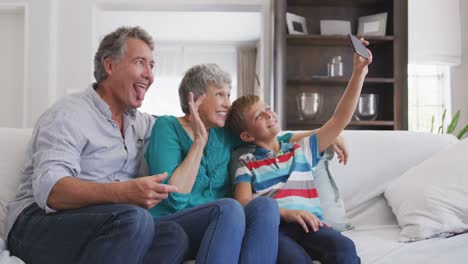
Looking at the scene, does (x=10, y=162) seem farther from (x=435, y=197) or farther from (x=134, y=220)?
(x=435, y=197)

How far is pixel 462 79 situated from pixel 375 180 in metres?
3.35

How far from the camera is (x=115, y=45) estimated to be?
1812mm

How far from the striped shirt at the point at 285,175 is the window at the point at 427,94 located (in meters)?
3.78

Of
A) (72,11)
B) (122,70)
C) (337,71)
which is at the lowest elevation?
(122,70)

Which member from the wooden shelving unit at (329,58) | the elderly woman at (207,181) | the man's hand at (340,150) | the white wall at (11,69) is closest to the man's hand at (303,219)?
the elderly woman at (207,181)

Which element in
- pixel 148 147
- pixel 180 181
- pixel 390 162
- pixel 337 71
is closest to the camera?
pixel 180 181

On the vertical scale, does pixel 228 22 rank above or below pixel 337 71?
above

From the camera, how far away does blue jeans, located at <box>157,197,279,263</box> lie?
4.76 ft

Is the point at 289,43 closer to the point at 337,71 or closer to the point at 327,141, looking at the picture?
the point at 337,71

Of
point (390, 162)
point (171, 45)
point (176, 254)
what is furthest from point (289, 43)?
point (171, 45)

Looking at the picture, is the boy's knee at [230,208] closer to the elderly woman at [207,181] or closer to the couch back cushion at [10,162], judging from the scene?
the elderly woman at [207,181]

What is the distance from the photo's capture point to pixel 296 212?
169 centimetres

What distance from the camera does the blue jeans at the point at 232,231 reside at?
1451 mm

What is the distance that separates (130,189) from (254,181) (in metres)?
0.55
